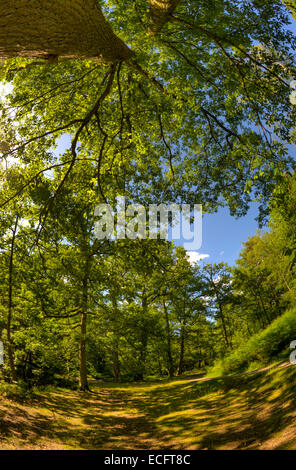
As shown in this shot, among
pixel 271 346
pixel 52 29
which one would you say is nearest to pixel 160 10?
pixel 52 29

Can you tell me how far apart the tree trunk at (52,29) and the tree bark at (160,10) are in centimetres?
75

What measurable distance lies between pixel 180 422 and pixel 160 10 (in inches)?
341

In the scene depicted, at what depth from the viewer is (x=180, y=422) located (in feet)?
21.9

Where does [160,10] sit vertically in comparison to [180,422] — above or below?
above

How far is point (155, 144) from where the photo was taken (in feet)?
25.8

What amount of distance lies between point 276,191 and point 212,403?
6.87 metres

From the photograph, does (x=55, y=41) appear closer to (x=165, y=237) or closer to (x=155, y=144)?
(x=155, y=144)

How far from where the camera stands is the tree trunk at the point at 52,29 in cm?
230

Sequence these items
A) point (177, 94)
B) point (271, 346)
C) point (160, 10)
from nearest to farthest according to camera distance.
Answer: point (160, 10), point (177, 94), point (271, 346)

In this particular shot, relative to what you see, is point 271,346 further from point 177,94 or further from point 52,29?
point 52,29

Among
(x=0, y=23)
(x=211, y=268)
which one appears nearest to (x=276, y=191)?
(x=0, y=23)

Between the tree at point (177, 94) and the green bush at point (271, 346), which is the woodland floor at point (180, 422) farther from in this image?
the tree at point (177, 94)

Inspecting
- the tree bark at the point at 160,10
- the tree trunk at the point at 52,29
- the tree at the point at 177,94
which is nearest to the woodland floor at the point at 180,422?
the tree at the point at 177,94

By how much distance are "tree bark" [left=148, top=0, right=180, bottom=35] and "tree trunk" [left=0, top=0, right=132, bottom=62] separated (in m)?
0.75
